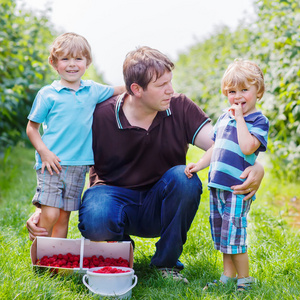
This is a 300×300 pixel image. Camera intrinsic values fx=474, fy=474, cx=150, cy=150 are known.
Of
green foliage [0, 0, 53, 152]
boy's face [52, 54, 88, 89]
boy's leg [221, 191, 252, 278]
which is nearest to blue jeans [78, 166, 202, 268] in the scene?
boy's leg [221, 191, 252, 278]

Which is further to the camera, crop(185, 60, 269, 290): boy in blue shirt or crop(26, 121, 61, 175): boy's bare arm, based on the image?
crop(26, 121, 61, 175): boy's bare arm

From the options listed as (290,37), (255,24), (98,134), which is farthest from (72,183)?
(255,24)

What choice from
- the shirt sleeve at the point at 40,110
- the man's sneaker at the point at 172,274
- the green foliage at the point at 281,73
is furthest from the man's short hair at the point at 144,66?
the green foliage at the point at 281,73

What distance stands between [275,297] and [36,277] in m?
1.10

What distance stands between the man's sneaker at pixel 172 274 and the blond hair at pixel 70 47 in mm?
1270

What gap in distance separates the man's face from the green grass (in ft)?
2.98

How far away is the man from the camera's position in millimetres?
2461

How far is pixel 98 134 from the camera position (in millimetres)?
2686

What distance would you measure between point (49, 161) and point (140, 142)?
1.67 feet

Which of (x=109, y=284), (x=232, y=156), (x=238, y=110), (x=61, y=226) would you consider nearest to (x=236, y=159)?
(x=232, y=156)

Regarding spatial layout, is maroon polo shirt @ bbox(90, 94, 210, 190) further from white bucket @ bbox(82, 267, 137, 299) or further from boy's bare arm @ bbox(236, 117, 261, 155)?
white bucket @ bbox(82, 267, 137, 299)

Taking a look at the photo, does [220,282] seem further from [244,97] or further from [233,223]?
[244,97]

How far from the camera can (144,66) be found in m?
2.50

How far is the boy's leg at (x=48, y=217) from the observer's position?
255 centimetres
